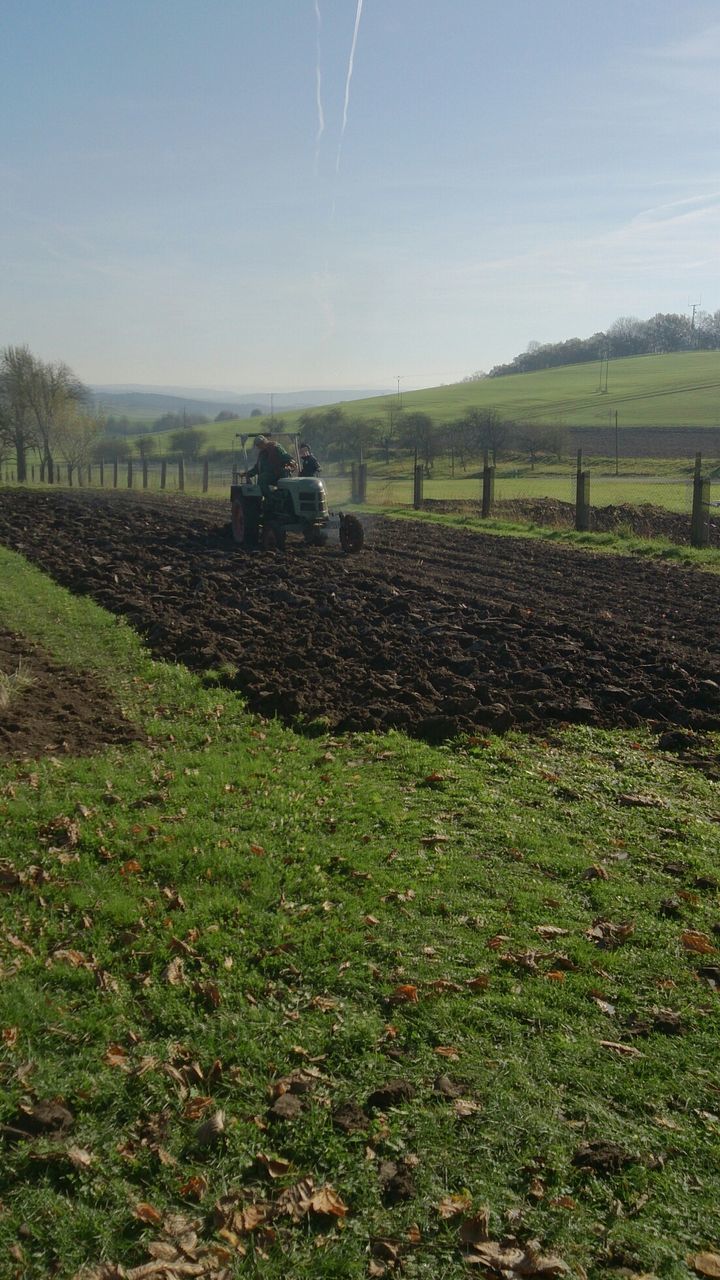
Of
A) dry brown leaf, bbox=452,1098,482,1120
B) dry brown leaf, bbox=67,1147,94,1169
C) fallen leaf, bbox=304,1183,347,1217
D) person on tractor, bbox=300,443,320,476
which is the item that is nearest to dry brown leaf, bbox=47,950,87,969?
dry brown leaf, bbox=67,1147,94,1169

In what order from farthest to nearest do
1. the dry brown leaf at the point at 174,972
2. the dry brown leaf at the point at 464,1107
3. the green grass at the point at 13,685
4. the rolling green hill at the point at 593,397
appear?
the rolling green hill at the point at 593,397 → the green grass at the point at 13,685 → the dry brown leaf at the point at 174,972 → the dry brown leaf at the point at 464,1107

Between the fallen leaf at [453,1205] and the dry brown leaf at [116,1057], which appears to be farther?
the dry brown leaf at [116,1057]

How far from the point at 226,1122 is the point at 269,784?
12.0 ft

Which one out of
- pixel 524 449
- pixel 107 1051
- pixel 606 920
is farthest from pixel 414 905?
pixel 524 449

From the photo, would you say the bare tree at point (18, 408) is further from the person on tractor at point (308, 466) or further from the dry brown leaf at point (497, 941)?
the dry brown leaf at point (497, 941)

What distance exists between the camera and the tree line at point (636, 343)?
14525 cm

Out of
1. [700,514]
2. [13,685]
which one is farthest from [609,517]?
[13,685]

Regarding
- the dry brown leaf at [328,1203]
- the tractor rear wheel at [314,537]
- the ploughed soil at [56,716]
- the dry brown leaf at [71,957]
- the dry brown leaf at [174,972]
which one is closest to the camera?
the dry brown leaf at [328,1203]

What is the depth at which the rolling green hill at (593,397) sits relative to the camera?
8125cm

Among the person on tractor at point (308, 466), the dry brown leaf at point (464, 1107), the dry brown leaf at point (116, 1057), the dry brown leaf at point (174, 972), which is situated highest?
the person on tractor at point (308, 466)

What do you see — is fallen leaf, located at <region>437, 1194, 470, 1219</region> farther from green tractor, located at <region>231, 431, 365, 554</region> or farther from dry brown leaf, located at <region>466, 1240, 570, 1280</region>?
green tractor, located at <region>231, 431, 365, 554</region>

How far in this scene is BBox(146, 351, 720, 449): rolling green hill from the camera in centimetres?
8125

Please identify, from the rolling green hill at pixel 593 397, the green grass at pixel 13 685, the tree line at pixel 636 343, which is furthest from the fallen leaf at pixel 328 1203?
the tree line at pixel 636 343

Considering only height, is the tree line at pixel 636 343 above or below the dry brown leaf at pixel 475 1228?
above
